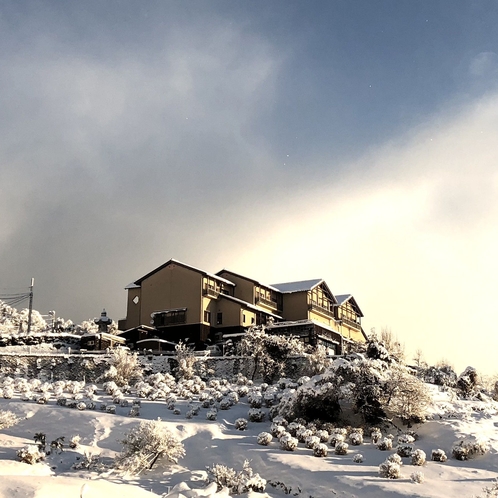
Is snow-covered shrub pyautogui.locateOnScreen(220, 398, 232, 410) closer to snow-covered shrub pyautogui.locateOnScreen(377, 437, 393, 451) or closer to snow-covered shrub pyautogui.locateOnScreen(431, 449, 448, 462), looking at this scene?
snow-covered shrub pyautogui.locateOnScreen(377, 437, 393, 451)

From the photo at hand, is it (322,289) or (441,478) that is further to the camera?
(322,289)

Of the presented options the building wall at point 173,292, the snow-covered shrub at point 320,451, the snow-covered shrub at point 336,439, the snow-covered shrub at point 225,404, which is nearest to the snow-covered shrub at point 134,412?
the snow-covered shrub at point 225,404

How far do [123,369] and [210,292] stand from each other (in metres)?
18.7

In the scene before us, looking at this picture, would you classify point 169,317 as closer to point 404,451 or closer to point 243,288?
point 243,288

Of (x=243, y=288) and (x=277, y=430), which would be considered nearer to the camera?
(x=277, y=430)

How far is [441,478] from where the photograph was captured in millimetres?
22297

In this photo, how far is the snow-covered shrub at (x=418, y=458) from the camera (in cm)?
2372

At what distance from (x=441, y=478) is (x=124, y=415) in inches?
568

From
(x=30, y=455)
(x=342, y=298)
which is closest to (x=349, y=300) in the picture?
(x=342, y=298)

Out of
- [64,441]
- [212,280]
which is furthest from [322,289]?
[64,441]

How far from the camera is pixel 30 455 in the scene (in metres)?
22.1

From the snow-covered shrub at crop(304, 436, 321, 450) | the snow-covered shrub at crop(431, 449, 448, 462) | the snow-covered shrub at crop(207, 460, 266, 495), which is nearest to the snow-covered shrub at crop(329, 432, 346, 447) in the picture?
the snow-covered shrub at crop(304, 436, 321, 450)

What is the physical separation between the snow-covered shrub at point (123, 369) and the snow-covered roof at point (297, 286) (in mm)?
24706

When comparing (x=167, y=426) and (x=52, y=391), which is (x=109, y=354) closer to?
(x=52, y=391)
